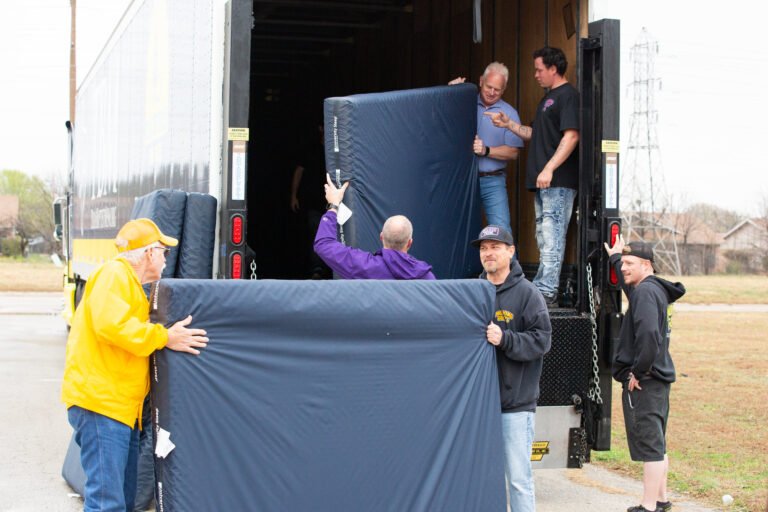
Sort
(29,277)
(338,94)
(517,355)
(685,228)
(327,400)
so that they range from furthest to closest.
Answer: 1. (685,228)
2. (29,277)
3. (338,94)
4. (517,355)
5. (327,400)

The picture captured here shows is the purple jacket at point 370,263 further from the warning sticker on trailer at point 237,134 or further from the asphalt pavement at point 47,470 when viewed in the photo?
the asphalt pavement at point 47,470

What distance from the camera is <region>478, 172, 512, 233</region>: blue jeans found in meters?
7.28

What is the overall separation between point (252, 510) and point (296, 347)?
0.76 metres

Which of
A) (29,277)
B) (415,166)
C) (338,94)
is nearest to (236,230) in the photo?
(415,166)

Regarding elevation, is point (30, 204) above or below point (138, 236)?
above

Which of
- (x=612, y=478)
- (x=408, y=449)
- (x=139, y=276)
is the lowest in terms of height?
(x=612, y=478)

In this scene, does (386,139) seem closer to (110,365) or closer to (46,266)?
(110,365)

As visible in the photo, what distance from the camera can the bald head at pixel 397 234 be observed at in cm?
580

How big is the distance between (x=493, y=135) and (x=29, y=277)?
37965 mm

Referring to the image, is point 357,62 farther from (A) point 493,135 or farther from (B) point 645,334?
(B) point 645,334

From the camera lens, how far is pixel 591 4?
669 centimetres

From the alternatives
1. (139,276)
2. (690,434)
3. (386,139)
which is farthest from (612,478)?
(139,276)

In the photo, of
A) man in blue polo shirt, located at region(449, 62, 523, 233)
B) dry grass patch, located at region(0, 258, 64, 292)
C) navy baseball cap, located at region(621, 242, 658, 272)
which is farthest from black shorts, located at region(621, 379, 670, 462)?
dry grass patch, located at region(0, 258, 64, 292)

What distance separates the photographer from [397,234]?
19.0 ft
